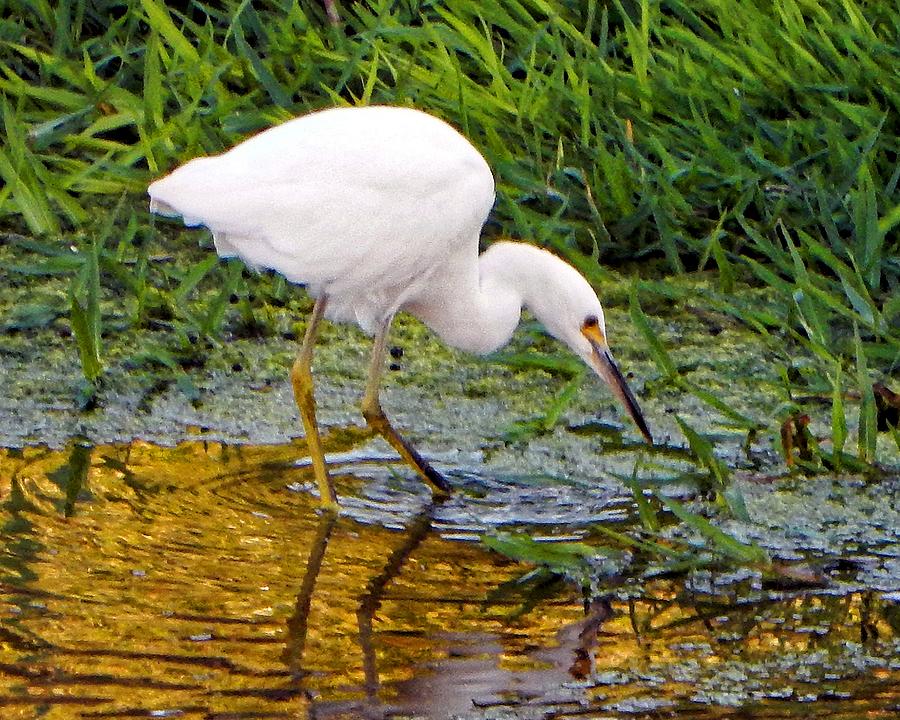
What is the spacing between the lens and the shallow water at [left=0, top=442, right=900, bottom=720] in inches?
102

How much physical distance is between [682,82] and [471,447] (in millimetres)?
1653

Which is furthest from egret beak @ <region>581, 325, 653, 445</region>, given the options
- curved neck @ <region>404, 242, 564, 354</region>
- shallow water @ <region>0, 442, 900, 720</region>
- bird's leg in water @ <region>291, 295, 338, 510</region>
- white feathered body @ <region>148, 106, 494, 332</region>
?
bird's leg in water @ <region>291, 295, 338, 510</region>

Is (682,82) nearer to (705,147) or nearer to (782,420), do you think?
(705,147)

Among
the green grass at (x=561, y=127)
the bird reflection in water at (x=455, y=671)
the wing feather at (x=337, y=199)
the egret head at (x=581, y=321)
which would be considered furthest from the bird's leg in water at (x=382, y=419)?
the bird reflection in water at (x=455, y=671)

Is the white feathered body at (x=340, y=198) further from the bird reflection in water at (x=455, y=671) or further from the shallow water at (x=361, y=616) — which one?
the bird reflection in water at (x=455, y=671)

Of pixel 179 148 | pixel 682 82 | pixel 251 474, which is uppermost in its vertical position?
pixel 682 82

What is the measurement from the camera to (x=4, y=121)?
17.1ft

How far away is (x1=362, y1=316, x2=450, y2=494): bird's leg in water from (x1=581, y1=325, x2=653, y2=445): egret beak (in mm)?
435

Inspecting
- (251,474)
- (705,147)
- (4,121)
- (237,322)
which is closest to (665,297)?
(705,147)

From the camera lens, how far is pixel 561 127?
5180mm

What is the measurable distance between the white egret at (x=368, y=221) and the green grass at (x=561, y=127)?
0.46m

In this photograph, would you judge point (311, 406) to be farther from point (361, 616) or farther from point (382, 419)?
point (361, 616)

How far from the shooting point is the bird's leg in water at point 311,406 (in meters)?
3.64

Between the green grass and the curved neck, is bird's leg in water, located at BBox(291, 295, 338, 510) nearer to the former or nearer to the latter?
the curved neck
